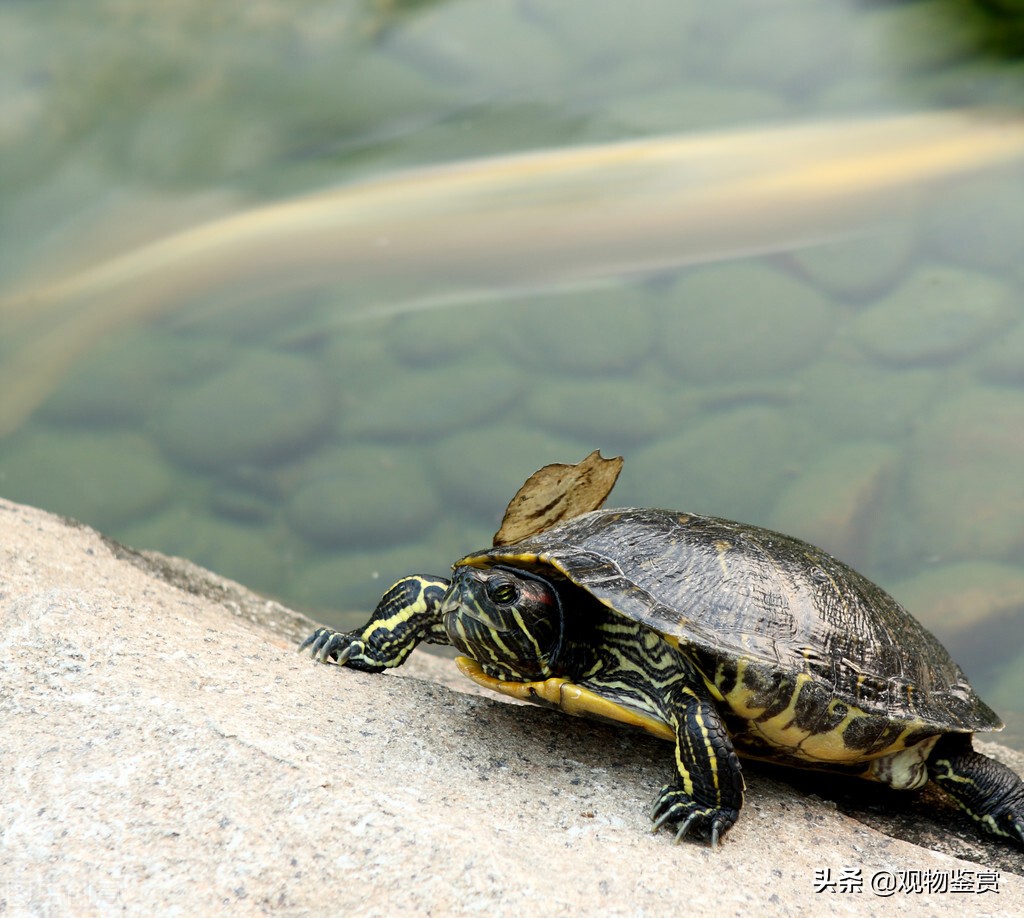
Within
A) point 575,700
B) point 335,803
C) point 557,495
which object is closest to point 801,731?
point 575,700

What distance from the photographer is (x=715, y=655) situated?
2.25m

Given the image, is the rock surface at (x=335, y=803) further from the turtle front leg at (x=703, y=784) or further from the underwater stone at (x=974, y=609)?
the underwater stone at (x=974, y=609)

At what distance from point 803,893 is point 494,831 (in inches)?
24.2

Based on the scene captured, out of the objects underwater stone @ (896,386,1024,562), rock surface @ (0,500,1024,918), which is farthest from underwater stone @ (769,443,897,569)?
rock surface @ (0,500,1024,918)

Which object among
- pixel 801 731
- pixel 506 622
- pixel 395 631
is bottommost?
pixel 395 631

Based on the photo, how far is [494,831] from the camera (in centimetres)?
199

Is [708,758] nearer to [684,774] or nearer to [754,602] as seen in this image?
[684,774]

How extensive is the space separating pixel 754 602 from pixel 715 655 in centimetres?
19

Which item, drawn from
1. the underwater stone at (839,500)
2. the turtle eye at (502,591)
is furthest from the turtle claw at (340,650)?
the underwater stone at (839,500)

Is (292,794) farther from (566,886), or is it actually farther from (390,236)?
(390,236)

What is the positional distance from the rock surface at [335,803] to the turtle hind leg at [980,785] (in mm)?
63

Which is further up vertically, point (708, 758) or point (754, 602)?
point (754, 602)

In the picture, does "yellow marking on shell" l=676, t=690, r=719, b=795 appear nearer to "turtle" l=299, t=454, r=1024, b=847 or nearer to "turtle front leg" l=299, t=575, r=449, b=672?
"turtle" l=299, t=454, r=1024, b=847

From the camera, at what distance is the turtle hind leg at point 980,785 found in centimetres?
259
